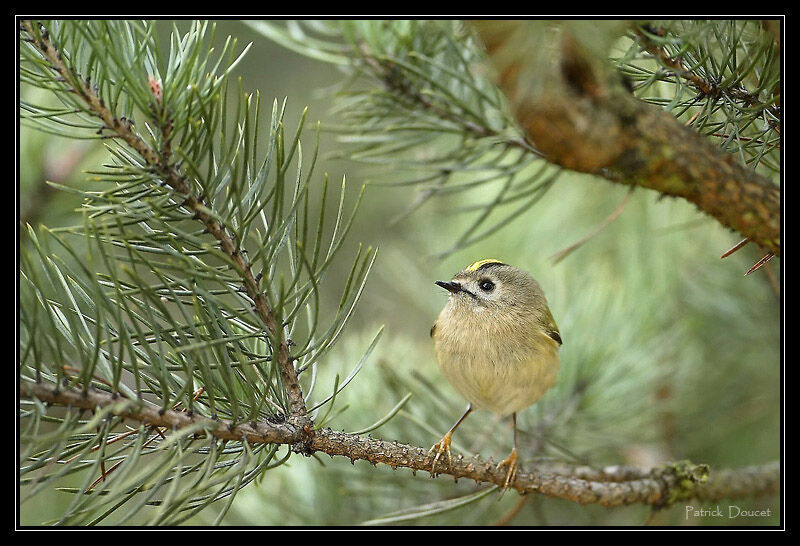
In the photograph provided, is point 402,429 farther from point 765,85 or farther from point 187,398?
point 765,85

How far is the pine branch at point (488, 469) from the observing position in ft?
1.77

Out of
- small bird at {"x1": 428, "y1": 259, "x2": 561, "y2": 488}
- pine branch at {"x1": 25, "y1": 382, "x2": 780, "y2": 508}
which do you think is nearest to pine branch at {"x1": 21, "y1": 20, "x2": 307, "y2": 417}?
pine branch at {"x1": 25, "y1": 382, "x2": 780, "y2": 508}

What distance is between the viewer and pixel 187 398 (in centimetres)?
57

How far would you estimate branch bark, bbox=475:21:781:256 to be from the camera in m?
0.48

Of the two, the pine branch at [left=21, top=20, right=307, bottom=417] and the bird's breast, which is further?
the bird's breast

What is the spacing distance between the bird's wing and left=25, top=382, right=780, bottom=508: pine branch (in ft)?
0.73

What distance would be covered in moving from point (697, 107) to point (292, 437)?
576mm

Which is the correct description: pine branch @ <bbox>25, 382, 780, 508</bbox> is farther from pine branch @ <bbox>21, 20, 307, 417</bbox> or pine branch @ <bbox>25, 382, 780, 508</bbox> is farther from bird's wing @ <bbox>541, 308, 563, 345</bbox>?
bird's wing @ <bbox>541, 308, 563, 345</bbox>

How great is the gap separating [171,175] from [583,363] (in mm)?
875

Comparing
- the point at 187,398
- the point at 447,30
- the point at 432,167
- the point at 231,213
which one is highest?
the point at 447,30

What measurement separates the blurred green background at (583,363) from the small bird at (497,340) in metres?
0.07

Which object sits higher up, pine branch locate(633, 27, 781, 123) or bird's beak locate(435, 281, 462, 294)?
pine branch locate(633, 27, 781, 123)

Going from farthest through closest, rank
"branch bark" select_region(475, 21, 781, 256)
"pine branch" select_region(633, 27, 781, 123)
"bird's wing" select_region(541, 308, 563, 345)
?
"bird's wing" select_region(541, 308, 563, 345)
"pine branch" select_region(633, 27, 781, 123)
"branch bark" select_region(475, 21, 781, 256)
